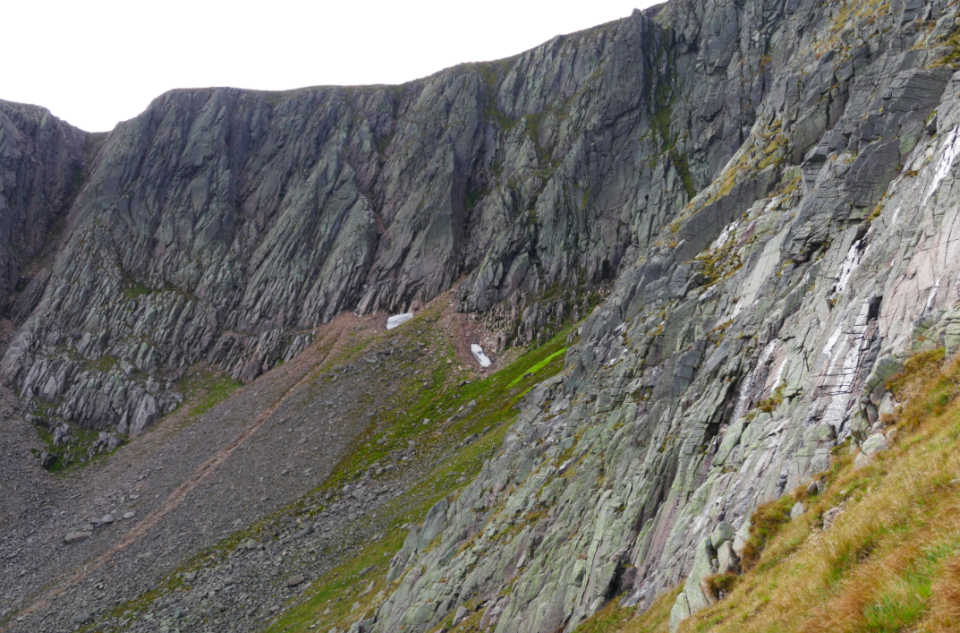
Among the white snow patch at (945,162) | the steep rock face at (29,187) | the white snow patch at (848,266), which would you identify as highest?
the steep rock face at (29,187)

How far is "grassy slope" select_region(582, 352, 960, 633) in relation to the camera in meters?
6.92

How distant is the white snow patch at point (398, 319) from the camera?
9878 cm

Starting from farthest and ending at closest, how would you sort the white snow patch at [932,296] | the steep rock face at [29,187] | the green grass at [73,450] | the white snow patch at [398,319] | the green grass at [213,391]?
1. the steep rock face at [29,187]
2. the white snow patch at [398,319]
3. the green grass at [213,391]
4. the green grass at [73,450]
5. the white snow patch at [932,296]

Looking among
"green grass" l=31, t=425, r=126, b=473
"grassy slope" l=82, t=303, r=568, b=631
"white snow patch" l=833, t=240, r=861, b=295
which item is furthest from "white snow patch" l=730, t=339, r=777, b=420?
"green grass" l=31, t=425, r=126, b=473

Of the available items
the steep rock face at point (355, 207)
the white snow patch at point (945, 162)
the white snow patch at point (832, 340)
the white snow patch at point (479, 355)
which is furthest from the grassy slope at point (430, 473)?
the white snow patch at point (945, 162)

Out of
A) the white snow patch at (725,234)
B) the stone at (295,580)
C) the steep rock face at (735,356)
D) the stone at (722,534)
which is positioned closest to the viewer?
the stone at (722,534)

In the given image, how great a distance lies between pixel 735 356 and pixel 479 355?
2592 inches

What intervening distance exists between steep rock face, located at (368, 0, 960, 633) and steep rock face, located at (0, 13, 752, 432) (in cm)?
5172

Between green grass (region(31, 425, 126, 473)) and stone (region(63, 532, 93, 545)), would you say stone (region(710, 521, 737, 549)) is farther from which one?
green grass (region(31, 425, 126, 473))

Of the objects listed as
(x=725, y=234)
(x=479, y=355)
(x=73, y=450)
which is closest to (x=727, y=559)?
(x=725, y=234)

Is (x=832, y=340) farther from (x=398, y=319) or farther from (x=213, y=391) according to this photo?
(x=213, y=391)

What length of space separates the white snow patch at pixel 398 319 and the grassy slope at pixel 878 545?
285ft

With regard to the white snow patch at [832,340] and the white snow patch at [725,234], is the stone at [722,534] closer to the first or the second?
the white snow patch at [832,340]

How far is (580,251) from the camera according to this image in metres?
97.4
